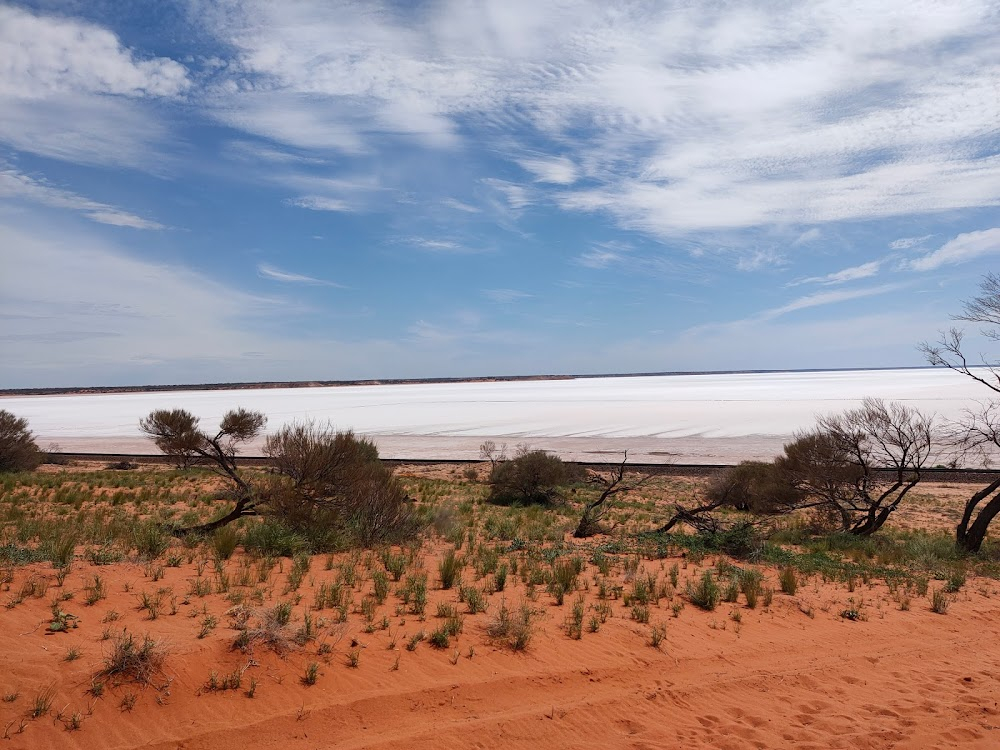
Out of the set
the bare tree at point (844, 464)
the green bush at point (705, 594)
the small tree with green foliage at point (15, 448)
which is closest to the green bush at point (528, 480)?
the bare tree at point (844, 464)

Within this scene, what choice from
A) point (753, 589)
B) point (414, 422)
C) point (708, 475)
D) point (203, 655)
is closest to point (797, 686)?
point (753, 589)

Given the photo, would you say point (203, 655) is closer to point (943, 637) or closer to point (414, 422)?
point (943, 637)

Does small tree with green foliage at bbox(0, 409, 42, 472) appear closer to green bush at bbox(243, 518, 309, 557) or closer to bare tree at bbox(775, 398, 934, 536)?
green bush at bbox(243, 518, 309, 557)

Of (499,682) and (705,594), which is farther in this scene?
(705,594)

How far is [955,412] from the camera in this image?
178ft

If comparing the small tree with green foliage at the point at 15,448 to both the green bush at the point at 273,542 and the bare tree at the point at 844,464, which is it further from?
the bare tree at the point at 844,464

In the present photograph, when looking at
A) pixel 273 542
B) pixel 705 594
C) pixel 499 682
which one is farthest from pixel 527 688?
pixel 273 542

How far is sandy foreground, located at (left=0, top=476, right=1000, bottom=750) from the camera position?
4770 millimetres

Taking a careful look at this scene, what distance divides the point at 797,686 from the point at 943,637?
2.60 m

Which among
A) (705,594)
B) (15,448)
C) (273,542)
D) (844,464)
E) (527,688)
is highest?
(844,464)

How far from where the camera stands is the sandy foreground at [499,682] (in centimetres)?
477

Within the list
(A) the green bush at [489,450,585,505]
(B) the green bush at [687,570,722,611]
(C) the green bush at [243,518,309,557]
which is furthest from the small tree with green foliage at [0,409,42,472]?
(B) the green bush at [687,570,722,611]

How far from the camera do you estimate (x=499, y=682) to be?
5656 mm

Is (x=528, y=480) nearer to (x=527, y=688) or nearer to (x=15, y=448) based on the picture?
(x=527, y=688)
